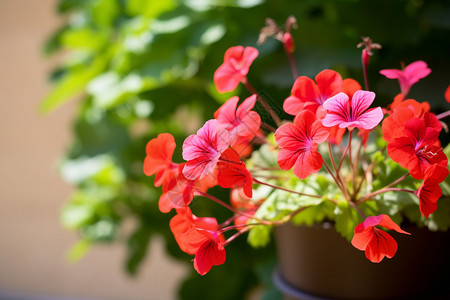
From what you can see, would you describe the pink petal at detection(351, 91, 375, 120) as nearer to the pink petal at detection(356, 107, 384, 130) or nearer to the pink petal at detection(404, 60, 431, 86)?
the pink petal at detection(356, 107, 384, 130)

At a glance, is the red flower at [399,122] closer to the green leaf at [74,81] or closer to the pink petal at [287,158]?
the pink petal at [287,158]

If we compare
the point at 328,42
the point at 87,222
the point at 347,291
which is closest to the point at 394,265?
the point at 347,291

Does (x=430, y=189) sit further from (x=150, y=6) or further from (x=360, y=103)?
(x=150, y=6)

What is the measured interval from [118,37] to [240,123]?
0.82m

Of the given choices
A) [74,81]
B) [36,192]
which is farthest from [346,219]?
[36,192]

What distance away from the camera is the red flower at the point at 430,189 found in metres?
0.35

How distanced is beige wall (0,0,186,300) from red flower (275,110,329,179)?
4.98ft

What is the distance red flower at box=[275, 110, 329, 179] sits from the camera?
356mm

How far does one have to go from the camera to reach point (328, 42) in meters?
0.80

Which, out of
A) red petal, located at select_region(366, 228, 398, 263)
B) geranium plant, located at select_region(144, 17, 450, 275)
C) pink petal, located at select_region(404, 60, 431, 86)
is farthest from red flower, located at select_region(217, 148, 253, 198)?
pink petal, located at select_region(404, 60, 431, 86)

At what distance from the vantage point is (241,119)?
1.40 feet

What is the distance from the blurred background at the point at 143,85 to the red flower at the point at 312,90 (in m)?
0.28

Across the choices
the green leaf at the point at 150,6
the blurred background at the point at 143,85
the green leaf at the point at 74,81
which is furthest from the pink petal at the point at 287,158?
the green leaf at the point at 74,81

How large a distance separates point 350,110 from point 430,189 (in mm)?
82
